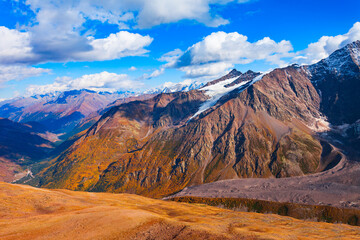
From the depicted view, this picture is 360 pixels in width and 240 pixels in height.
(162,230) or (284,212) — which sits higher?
(162,230)

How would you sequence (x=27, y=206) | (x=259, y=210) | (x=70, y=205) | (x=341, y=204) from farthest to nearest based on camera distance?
1. (x=259, y=210)
2. (x=341, y=204)
3. (x=70, y=205)
4. (x=27, y=206)

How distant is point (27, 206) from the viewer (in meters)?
71.0

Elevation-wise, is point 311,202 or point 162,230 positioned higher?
point 162,230

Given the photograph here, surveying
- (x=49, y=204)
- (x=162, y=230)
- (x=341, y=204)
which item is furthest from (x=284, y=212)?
(x=49, y=204)

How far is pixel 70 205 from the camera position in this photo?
77.1 m

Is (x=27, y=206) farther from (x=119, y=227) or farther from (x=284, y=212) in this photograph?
(x=284, y=212)

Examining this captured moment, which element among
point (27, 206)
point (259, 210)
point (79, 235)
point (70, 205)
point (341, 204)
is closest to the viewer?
point (79, 235)

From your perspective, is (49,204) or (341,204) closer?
(49,204)

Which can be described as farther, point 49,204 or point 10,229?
point 49,204

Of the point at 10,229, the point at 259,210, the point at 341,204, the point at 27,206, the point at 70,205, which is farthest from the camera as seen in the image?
the point at 259,210

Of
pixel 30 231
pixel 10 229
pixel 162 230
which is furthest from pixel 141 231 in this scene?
pixel 10 229

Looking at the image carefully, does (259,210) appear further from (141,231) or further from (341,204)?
(141,231)

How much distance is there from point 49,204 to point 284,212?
196m

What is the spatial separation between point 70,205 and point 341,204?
224256 mm
